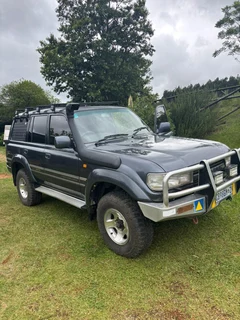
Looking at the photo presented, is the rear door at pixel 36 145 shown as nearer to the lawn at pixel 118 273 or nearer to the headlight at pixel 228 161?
the lawn at pixel 118 273

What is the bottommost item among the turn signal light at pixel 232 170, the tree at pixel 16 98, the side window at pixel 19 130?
the turn signal light at pixel 232 170

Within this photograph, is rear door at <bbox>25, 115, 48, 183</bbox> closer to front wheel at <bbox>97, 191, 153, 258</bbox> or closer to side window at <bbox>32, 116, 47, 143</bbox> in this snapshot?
side window at <bbox>32, 116, 47, 143</bbox>

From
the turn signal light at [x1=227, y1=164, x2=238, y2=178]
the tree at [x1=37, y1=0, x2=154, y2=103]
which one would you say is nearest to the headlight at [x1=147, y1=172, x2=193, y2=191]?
the turn signal light at [x1=227, y1=164, x2=238, y2=178]

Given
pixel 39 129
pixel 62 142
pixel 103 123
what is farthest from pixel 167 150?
pixel 39 129

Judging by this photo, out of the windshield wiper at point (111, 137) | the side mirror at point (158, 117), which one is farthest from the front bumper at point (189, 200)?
the side mirror at point (158, 117)

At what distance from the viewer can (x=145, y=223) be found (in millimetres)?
2951

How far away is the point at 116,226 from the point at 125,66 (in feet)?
67.8

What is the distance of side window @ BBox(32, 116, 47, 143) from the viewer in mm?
4551

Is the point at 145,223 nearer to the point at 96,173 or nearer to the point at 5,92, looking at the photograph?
the point at 96,173

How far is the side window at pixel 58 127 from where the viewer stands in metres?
3.95

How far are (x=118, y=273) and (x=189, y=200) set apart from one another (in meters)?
1.15

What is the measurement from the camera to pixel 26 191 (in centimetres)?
525

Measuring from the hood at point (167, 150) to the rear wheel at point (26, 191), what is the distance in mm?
2270

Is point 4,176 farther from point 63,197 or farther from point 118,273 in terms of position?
point 118,273
